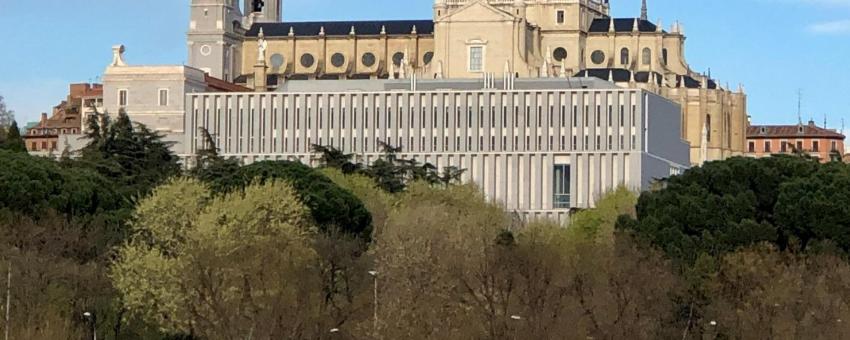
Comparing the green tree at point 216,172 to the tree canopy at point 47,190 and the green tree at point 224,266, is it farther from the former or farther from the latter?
the green tree at point 224,266

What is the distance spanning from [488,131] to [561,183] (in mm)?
5610

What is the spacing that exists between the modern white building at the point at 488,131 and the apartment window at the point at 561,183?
62 millimetres

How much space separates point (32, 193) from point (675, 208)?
2487cm

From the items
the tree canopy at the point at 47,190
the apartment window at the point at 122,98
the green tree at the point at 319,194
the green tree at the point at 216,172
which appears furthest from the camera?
the apartment window at the point at 122,98

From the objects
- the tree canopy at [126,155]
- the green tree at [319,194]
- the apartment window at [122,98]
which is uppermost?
the apartment window at [122,98]

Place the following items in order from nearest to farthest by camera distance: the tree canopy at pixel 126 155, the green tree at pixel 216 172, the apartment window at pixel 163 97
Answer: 1. the green tree at pixel 216 172
2. the tree canopy at pixel 126 155
3. the apartment window at pixel 163 97

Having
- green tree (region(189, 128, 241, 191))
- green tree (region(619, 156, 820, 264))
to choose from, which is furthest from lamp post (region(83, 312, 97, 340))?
green tree (region(619, 156, 820, 264))

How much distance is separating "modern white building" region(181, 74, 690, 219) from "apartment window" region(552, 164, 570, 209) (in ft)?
0.20

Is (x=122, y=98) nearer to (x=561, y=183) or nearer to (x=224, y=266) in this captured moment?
(x=561, y=183)

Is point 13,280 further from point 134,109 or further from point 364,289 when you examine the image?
point 134,109

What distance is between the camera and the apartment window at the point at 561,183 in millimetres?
174625

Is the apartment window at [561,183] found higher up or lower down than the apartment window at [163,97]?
lower down

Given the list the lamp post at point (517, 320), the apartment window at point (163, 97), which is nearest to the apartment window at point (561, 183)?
the apartment window at point (163, 97)

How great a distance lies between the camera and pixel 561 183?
176m
